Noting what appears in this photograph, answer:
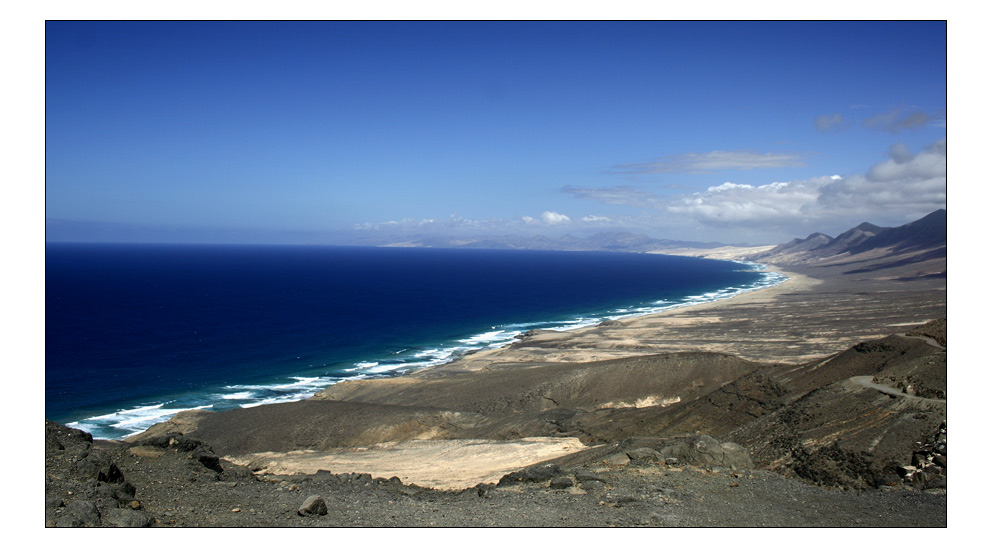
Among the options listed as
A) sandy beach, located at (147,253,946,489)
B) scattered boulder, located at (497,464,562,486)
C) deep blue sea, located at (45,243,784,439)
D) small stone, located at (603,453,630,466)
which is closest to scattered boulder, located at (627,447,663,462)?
small stone, located at (603,453,630,466)

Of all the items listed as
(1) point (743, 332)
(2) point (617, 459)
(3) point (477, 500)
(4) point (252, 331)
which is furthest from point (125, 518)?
(1) point (743, 332)

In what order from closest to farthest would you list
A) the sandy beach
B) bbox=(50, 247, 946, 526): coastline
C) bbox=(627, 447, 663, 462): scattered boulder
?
bbox=(50, 247, 946, 526): coastline < bbox=(627, 447, 663, 462): scattered boulder < the sandy beach

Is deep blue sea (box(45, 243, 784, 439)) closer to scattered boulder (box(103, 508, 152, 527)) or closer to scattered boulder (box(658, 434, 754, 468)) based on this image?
scattered boulder (box(103, 508, 152, 527))

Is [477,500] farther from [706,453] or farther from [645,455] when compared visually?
[706,453]

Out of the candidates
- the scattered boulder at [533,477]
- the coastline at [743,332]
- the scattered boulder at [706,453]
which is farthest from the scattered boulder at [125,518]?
the coastline at [743,332]

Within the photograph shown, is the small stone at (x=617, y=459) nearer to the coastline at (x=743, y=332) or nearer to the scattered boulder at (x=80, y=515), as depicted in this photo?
the scattered boulder at (x=80, y=515)

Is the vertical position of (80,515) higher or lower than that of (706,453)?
higher

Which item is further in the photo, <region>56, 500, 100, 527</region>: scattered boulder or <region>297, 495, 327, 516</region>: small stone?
<region>297, 495, 327, 516</region>: small stone

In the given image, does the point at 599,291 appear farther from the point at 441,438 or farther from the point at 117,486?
the point at 117,486
